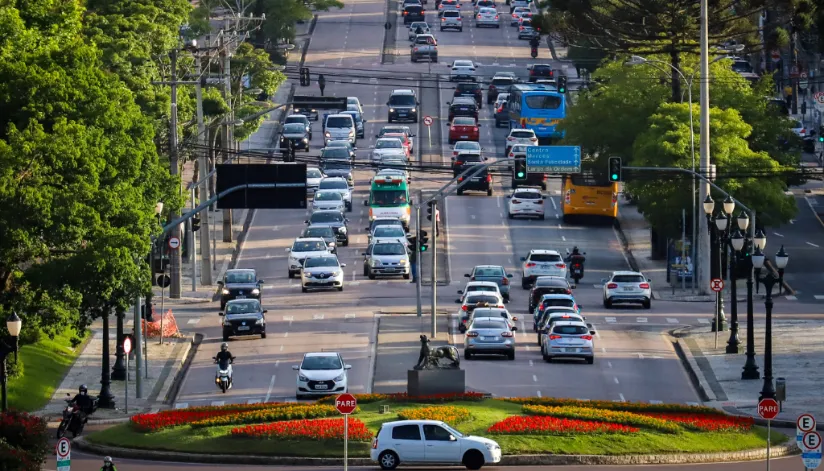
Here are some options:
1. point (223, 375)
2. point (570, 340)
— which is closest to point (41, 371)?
point (223, 375)

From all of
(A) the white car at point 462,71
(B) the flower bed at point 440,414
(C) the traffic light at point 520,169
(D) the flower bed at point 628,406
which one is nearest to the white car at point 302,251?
(C) the traffic light at point 520,169

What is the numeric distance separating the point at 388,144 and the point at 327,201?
12.4 metres

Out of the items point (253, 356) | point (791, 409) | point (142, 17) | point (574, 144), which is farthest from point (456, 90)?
point (791, 409)

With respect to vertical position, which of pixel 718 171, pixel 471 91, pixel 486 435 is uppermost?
pixel 471 91

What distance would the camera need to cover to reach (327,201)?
291ft

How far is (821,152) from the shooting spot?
4119 inches

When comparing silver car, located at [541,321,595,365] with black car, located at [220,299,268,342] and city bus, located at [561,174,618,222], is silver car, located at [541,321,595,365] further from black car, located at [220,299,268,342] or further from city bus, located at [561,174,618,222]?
city bus, located at [561,174,618,222]

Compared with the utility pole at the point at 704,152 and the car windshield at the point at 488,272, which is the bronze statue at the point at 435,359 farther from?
the utility pole at the point at 704,152

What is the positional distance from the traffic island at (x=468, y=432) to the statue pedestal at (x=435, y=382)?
4.41 ft

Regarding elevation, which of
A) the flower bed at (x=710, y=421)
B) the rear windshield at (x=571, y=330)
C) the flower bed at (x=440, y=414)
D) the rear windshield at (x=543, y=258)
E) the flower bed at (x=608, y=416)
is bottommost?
the flower bed at (x=710, y=421)

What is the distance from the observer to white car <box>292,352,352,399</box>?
54.8 metres

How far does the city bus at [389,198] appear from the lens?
282 ft

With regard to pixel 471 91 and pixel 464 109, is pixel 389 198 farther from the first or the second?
pixel 471 91

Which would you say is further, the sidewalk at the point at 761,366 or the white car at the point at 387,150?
the white car at the point at 387,150
